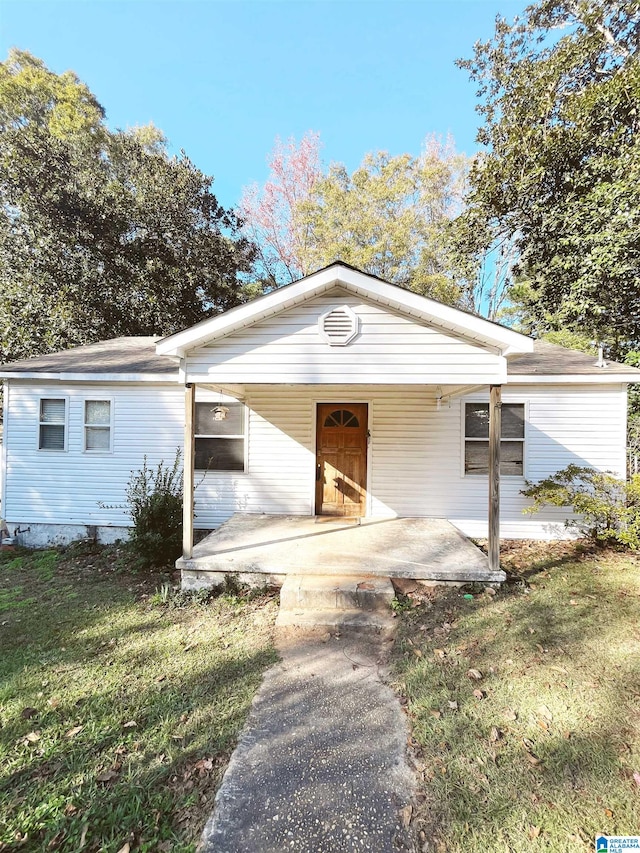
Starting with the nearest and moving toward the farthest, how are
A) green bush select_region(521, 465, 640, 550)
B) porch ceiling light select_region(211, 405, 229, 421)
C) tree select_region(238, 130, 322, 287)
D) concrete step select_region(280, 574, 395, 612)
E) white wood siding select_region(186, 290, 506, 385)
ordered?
concrete step select_region(280, 574, 395, 612)
white wood siding select_region(186, 290, 506, 385)
green bush select_region(521, 465, 640, 550)
porch ceiling light select_region(211, 405, 229, 421)
tree select_region(238, 130, 322, 287)

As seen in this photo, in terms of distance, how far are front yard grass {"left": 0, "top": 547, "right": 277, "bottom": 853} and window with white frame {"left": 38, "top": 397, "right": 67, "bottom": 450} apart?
3137 mm

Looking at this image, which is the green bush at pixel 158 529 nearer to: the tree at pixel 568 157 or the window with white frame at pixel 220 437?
the window with white frame at pixel 220 437

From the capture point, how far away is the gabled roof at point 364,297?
179 inches

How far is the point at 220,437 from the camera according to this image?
751 cm

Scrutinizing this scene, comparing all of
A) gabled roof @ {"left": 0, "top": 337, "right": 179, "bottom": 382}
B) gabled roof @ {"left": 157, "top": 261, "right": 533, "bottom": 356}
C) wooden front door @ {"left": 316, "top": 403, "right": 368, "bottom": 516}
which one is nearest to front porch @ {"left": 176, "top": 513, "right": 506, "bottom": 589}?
wooden front door @ {"left": 316, "top": 403, "right": 368, "bottom": 516}

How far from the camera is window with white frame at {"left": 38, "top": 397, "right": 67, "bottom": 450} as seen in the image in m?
7.48

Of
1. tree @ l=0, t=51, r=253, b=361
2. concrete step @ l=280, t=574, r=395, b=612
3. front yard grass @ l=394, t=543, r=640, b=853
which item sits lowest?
front yard grass @ l=394, t=543, r=640, b=853

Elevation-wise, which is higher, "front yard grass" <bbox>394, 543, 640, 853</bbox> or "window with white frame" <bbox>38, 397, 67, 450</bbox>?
"window with white frame" <bbox>38, 397, 67, 450</bbox>

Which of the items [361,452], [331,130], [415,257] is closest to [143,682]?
[361,452]

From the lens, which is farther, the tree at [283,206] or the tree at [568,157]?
the tree at [283,206]

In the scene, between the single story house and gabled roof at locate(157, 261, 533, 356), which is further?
the single story house

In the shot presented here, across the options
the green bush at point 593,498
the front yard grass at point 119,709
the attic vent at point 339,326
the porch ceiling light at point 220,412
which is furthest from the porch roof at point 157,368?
the front yard grass at point 119,709

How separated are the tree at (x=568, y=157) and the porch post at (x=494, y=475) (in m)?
8.09

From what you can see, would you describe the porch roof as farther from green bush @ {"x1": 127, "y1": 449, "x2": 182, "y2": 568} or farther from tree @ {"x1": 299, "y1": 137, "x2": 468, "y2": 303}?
tree @ {"x1": 299, "y1": 137, "x2": 468, "y2": 303}
